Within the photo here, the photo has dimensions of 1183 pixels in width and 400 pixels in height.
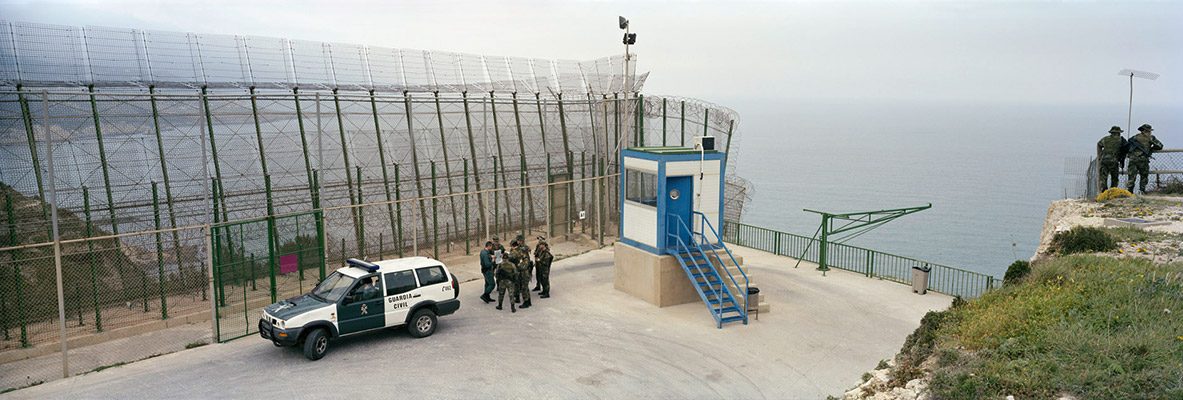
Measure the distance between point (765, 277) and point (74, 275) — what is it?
1697 cm

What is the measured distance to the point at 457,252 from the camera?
78.8 ft

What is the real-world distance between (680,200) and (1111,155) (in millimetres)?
13331

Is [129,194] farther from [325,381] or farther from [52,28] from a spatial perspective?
[325,381]

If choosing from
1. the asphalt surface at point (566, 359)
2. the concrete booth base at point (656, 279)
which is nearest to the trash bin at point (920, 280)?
the asphalt surface at point (566, 359)

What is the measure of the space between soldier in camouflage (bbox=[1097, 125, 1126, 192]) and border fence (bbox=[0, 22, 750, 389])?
14.9 m

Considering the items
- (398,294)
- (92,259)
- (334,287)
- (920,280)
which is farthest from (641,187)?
(92,259)

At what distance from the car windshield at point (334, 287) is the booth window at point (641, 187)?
286 inches

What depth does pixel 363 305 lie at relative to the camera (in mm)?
14359

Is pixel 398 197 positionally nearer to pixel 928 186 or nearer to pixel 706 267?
pixel 706 267

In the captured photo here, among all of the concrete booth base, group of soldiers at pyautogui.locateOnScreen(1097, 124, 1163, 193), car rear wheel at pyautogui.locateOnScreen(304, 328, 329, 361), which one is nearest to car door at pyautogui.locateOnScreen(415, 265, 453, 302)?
car rear wheel at pyautogui.locateOnScreen(304, 328, 329, 361)

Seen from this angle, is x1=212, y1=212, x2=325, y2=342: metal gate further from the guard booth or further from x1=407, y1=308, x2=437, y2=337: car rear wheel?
the guard booth

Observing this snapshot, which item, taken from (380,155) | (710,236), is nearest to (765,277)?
(710,236)

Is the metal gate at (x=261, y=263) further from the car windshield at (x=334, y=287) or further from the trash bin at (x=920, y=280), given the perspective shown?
the trash bin at (x=920, y=280)

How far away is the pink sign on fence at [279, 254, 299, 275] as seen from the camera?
1734 centimetres
